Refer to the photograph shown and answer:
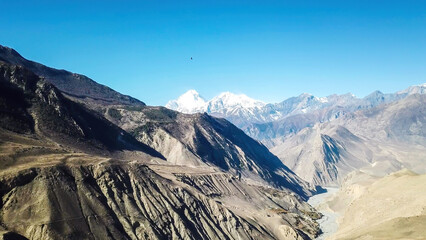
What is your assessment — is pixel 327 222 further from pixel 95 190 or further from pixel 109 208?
pixel 95 190

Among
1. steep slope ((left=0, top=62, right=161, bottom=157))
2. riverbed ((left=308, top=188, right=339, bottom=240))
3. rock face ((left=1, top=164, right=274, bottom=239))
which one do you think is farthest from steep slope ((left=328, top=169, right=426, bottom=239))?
steep slope ((left=0, top=62, right=161, bottom=157))

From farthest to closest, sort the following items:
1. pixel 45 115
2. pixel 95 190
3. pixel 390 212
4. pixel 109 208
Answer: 1. pixel 45 115
2. pixel 390 212
3. pixel 95 190
4. pixel 109 208

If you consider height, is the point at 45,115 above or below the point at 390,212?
above

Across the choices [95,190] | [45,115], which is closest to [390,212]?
[95,190]

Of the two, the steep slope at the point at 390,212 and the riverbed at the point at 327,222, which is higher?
the steep slope at the point at 390,212

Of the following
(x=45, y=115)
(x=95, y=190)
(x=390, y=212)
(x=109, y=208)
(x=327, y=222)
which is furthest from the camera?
(x=327, y=222)

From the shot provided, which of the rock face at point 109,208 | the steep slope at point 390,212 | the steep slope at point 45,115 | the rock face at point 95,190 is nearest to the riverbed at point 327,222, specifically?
the rock face at point 95,190

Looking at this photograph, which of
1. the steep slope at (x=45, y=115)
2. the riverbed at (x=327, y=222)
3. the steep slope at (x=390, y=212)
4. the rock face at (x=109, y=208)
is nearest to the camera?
the rock face at (x=109, y=208)

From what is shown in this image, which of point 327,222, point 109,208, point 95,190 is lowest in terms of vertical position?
point 327,222

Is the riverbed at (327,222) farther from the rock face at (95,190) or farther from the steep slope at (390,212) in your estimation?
the steep slope at (390,212)

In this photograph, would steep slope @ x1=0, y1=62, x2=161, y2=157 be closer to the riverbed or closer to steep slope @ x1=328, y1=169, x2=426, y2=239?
the riverbed

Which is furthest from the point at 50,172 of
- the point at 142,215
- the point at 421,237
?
the point at 421,237
